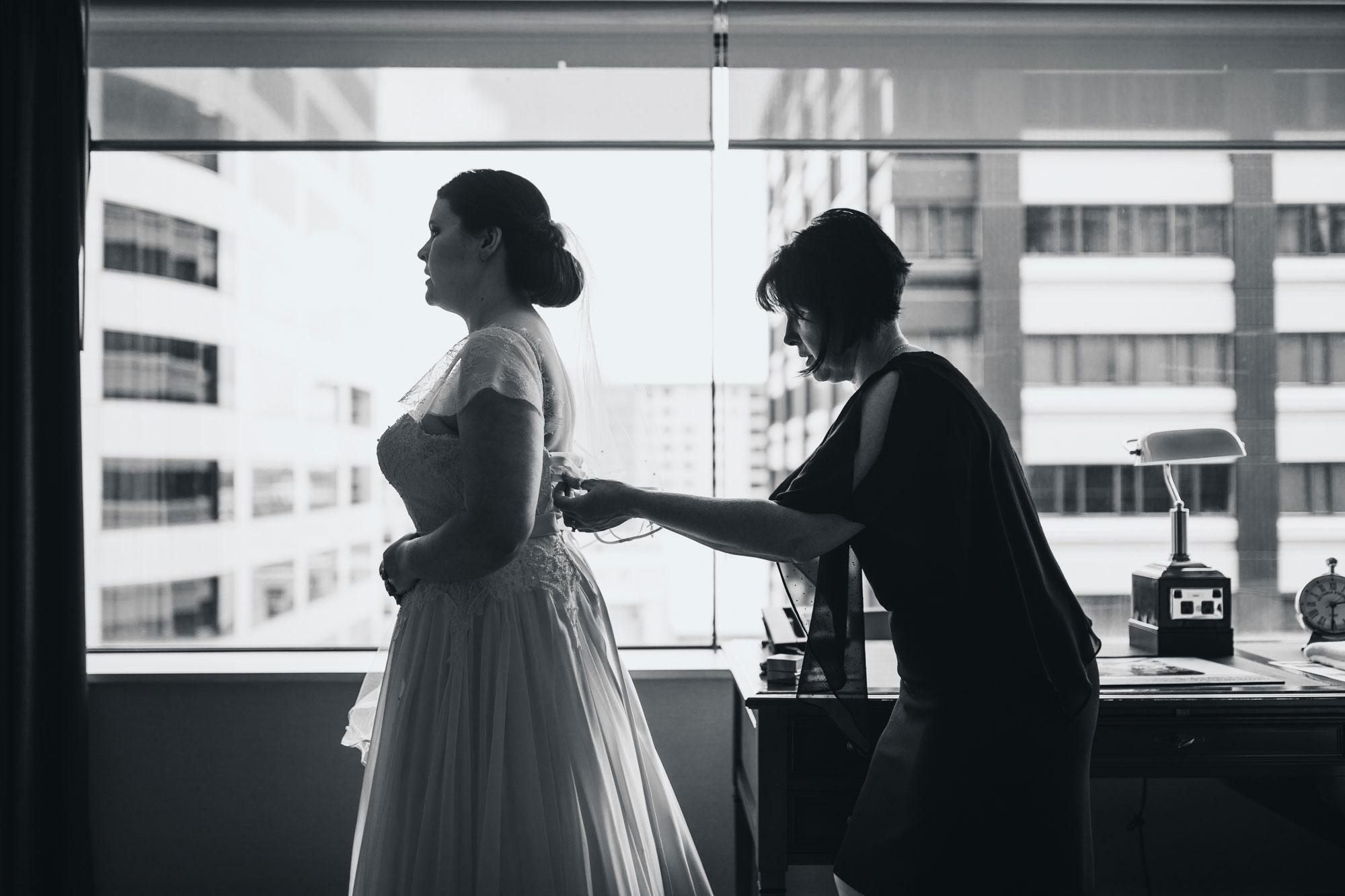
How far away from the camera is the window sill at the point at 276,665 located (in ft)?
7.93

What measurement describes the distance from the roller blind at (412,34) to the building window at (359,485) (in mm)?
1090

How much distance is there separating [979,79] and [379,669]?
211 centimetres

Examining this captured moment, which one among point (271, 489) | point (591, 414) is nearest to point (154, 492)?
point (271, 489)

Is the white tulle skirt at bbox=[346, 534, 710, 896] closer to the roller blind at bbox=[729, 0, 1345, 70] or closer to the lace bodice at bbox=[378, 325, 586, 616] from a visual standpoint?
the lace bodice at bbox=[378, 325, 586, 616]

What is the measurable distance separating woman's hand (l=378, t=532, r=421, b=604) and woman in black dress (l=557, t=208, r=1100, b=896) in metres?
0.46

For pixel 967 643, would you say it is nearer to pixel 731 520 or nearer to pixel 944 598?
pixel 944 598

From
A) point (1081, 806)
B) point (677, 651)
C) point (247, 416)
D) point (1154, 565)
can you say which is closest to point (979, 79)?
point (1154, 565)

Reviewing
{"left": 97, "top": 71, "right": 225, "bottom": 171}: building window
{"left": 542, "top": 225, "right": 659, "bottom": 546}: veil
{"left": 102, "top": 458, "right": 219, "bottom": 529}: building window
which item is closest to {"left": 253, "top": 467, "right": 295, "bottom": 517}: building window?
{"left": 102, "top": 458, "right": 219, "bottom": 529}: building window

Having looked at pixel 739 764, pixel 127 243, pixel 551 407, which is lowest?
pixel 739 764

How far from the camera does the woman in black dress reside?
1105mm

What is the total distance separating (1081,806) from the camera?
117 centimetres

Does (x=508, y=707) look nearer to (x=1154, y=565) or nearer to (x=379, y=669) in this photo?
(x=379, y=669)

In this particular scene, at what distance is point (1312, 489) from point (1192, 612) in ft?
2.84

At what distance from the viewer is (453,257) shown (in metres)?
1.47
